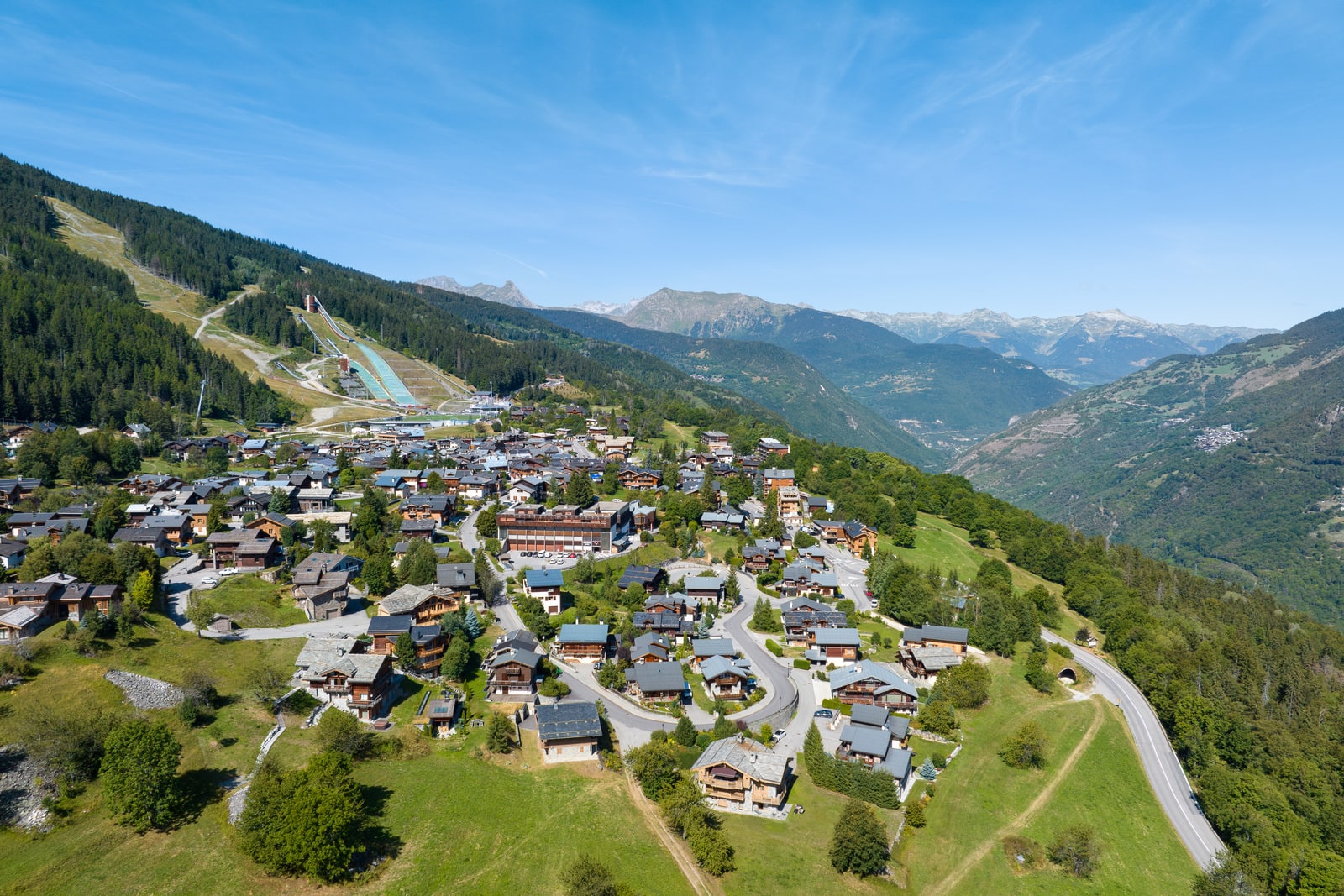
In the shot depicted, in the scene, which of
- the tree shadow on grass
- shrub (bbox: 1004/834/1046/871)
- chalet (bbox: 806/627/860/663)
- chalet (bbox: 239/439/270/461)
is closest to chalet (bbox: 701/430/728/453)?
chalet (bbox: 806/627/860/663)

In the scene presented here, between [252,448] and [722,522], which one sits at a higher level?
[722,522]

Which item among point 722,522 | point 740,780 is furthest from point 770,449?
point 740,780

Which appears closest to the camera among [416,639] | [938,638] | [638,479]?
[416,639]

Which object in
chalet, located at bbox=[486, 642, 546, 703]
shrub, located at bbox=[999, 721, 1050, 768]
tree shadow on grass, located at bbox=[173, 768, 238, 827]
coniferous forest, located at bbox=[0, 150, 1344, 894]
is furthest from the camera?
coniferous forest, located at bbox=[0, 150, 1344, 894]

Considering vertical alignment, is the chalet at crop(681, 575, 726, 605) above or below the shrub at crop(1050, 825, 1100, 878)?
above

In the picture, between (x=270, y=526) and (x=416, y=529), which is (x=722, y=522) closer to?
(x=416, y=529)

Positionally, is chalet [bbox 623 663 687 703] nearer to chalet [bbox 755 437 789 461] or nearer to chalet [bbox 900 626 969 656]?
chalet [bbox 900 626 969 656]

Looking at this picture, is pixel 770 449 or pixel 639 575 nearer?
pixel 639 575
